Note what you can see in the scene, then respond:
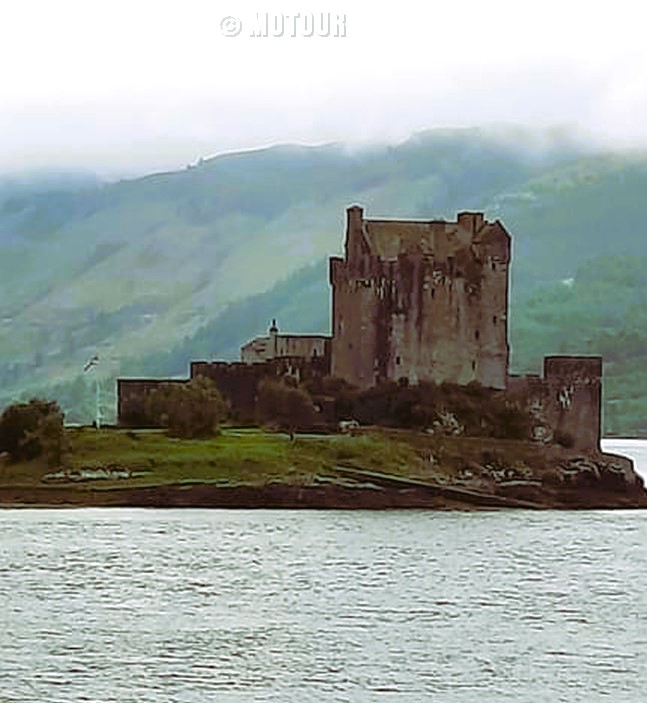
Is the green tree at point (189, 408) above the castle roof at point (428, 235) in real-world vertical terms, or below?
below

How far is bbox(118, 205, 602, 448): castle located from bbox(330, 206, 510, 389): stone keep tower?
4 cm

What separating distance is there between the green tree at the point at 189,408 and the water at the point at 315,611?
10.0 m

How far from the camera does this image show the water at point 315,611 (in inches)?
1294

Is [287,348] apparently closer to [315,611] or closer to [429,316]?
[429,316]

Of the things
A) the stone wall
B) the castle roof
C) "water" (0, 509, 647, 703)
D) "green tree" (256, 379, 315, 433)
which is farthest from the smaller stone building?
"water" (0, 509, 647, 703)

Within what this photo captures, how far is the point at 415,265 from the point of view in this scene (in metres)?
85.9

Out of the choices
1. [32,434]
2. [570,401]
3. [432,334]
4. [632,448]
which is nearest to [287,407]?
[432,334]

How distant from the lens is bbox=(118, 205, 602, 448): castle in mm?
84875

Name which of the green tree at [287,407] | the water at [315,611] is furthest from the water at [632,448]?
the water at [315,611]

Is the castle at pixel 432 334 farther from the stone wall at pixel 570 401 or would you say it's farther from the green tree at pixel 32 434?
the green tree at pixel 32 434

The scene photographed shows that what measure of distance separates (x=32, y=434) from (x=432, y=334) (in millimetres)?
17635

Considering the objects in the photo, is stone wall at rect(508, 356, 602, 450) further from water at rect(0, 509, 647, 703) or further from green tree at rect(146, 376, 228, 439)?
water at rect(0, 509, 647, 703)

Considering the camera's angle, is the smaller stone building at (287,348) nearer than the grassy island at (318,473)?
No

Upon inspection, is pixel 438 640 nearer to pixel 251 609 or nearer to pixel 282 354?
pixel 251 609
